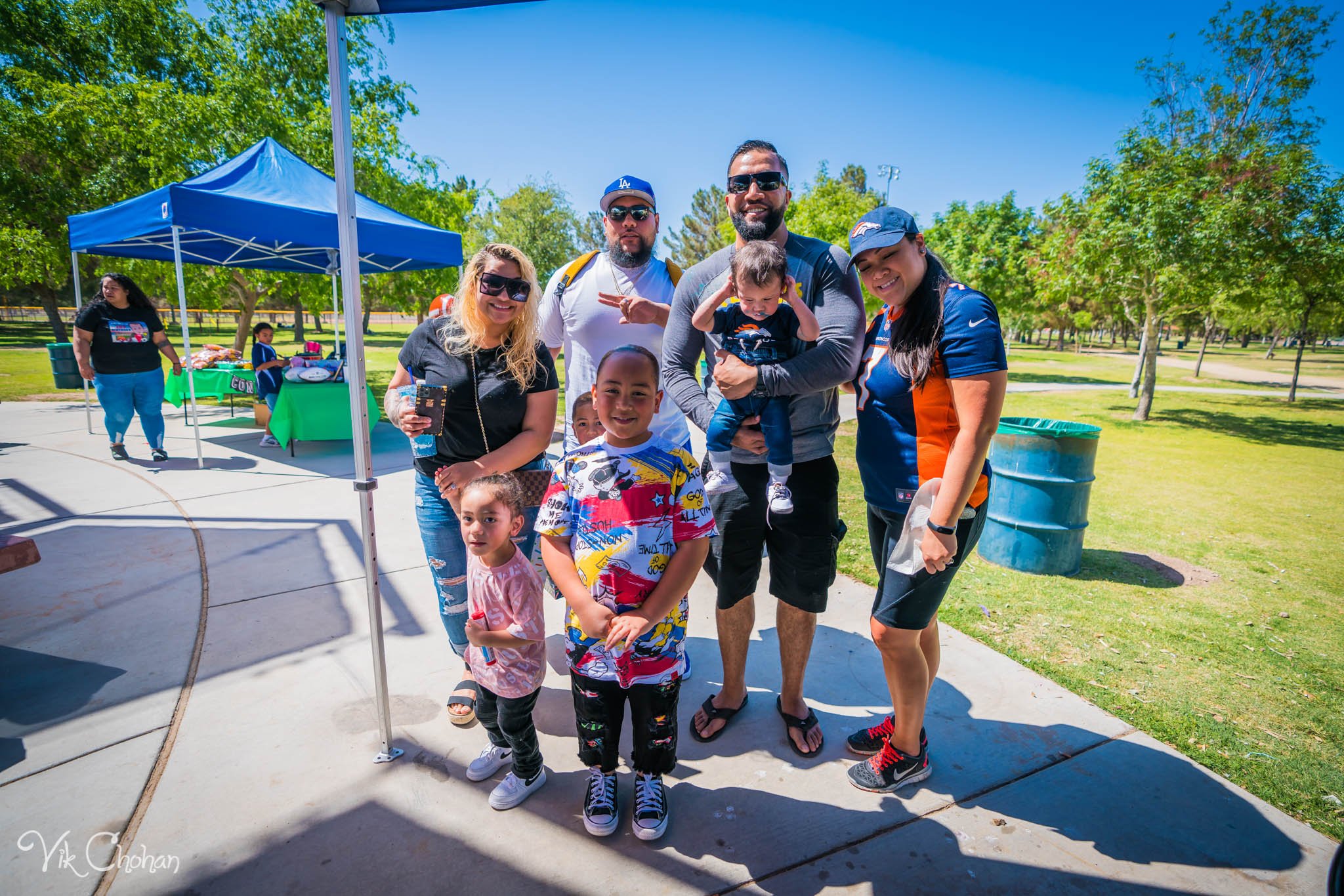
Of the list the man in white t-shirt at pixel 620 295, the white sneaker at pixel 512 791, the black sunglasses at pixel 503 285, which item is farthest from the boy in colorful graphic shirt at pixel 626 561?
the man in white t-shirt at pixel 620 295

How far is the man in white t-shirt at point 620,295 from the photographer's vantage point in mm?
2781

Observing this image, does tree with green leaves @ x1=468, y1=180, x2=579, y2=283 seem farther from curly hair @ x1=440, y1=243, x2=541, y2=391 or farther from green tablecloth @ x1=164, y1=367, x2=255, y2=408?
curly hair @ x1=440, y1=243, x2=541, y2=391

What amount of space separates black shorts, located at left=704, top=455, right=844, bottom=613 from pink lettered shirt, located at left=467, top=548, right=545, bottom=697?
30.3 inches

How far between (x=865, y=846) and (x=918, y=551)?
1021mm

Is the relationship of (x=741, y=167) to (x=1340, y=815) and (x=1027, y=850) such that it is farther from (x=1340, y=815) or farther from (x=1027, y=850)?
(x=1340, y=815)

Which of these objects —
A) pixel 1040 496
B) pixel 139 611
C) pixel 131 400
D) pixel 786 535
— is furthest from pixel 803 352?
pixel 131 400

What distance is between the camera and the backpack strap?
9.76 feet

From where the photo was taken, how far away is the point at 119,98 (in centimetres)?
1273

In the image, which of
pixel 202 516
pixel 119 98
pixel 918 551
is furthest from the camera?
pixel 119 98

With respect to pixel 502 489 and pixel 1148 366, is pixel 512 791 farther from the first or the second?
pixel 1148 366

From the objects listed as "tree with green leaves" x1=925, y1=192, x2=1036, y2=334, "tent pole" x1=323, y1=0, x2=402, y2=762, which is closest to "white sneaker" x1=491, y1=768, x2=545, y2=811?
"tent pole" x1=323, y1=0, x2=402, y2=762

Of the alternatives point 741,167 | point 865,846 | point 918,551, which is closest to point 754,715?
point 865,846

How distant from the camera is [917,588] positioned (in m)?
2.08

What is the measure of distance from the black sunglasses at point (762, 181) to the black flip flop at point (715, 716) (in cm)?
219
